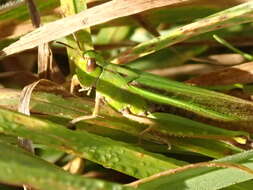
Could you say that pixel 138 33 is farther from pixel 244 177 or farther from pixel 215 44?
pixel 244 177

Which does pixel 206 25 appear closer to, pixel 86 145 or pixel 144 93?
pixel 144 93

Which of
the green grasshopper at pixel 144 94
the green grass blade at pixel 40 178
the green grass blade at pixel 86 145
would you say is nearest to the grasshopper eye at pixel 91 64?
the green grasshopper at pixel 144 94

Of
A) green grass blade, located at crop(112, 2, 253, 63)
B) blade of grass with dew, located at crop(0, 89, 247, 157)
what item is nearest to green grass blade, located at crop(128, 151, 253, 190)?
blade of grass with dew, located at crop(0, 89, 247, 157)

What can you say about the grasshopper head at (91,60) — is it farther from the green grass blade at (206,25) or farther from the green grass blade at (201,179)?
the green grass blade at (201,179)

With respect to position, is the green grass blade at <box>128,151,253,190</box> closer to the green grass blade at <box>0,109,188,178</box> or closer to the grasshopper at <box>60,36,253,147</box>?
the green grass blade at <box>0,109,188,178</box>

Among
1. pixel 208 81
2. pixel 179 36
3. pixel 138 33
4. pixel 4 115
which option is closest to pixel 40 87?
pixel 4 115

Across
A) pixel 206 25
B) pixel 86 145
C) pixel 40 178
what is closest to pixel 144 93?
pixel 206 25

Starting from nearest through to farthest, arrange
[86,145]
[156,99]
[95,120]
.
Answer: [86,145] < [95,120] < [156,99]
